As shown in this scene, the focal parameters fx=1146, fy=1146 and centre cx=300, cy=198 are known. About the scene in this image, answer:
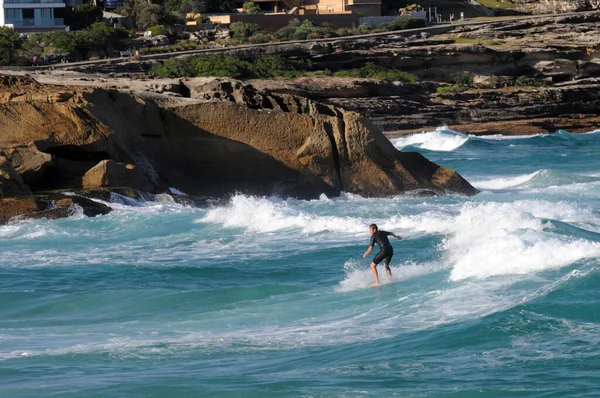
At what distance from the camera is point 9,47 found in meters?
54.9

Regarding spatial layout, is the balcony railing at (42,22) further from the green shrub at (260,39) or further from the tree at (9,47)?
the green shrub at (260,39)

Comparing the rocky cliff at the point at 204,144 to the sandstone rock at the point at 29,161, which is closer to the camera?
the sandstone rock at the point at 29,161

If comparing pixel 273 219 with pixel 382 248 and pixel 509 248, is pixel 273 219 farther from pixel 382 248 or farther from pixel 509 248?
pixel 509 248

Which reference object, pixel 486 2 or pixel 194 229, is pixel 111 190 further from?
pixel 486 2

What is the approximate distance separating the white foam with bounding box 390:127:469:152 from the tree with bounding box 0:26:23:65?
19.2 meters

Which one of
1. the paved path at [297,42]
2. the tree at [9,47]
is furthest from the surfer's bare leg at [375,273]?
the tree at [9,47]

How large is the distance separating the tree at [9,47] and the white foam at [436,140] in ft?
63.1

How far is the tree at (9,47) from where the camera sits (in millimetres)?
53781

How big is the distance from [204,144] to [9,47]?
33.4 m

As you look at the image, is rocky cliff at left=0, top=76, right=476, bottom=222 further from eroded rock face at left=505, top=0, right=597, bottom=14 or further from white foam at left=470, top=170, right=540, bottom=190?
eroded rock face at left=505, top=0, right=597, bottom=14

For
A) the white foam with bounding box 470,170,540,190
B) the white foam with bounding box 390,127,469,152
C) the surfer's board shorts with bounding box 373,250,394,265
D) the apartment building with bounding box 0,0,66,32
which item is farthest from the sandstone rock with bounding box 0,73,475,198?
the apartment building with bounding box 0,0,66,32

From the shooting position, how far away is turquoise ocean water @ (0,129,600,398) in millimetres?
11062

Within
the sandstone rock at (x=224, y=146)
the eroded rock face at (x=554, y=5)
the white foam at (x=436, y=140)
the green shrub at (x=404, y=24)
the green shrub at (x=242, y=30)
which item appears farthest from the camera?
the eroded rock face at (x=554, y=5)

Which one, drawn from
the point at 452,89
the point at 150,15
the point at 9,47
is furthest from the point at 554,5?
the point at 9,47
